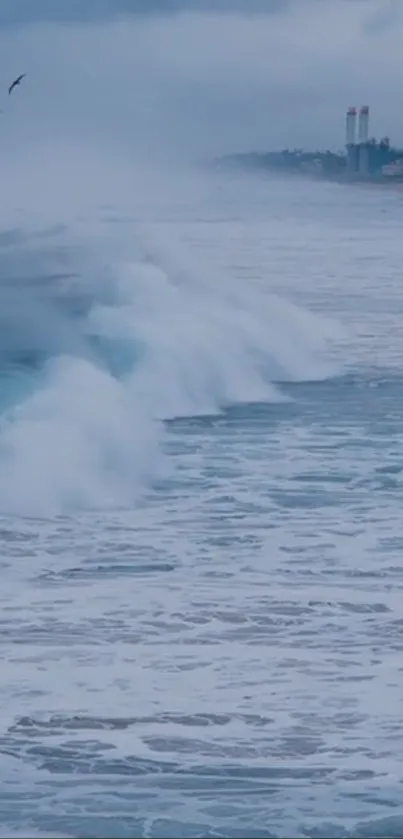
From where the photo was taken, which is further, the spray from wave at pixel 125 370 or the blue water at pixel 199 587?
the spray from wave at pixel 125 370

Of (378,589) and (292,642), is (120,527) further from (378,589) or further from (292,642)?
(292,642)

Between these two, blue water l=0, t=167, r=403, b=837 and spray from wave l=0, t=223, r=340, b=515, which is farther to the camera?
spray from wave l=0, t=223, r=340, b=515

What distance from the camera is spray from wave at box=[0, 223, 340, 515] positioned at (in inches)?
310

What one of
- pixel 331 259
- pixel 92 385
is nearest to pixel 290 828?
pixel 92 385

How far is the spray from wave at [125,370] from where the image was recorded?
310 inches

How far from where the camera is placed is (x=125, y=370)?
12609 millimetres

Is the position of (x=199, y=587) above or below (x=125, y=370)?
below

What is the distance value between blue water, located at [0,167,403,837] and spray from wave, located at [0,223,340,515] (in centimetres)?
3

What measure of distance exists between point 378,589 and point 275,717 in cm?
141

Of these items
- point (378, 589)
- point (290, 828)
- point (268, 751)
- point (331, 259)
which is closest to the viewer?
point (290, 828)

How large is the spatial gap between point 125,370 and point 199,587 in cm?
677

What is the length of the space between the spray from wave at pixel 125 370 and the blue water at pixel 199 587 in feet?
Result: 0.11

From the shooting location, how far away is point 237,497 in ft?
25.1

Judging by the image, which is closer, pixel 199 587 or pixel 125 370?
pixel 199 587
